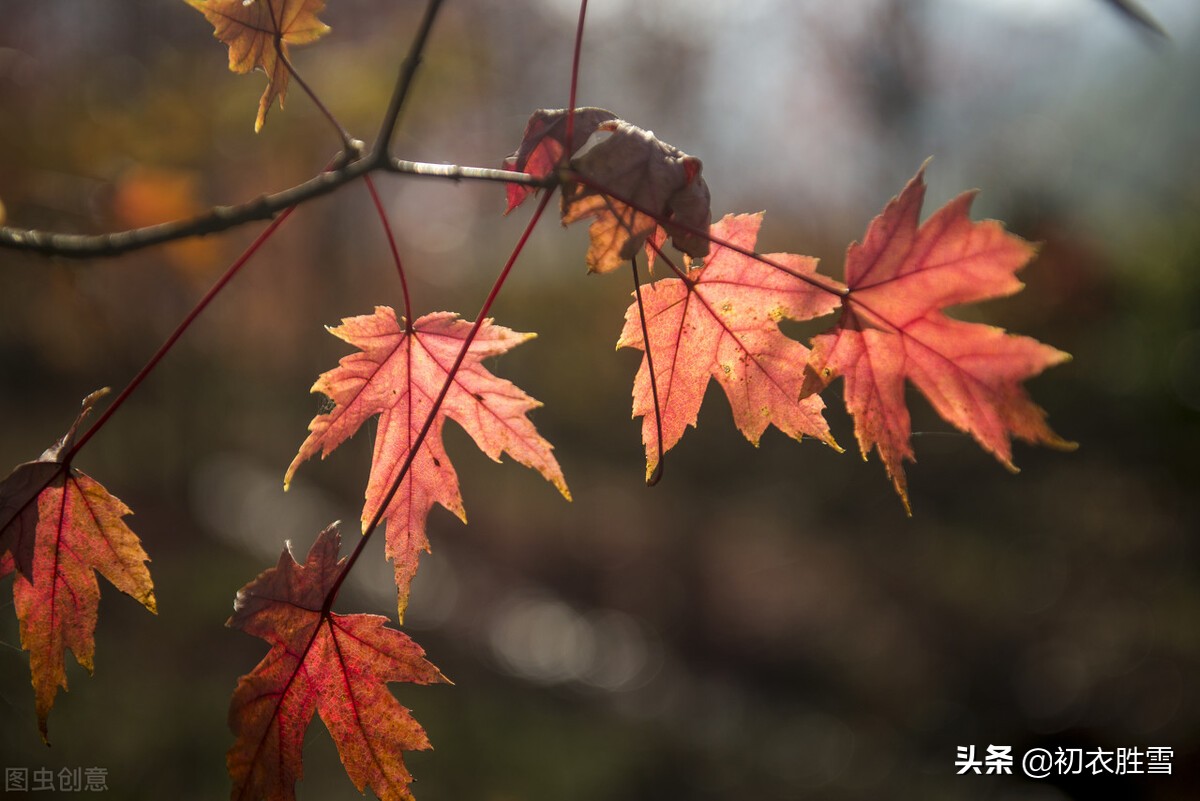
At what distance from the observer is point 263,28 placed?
896mm

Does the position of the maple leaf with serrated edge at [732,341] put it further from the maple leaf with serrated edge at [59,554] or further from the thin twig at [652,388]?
the maple leaf with serrated edge at [59,554]

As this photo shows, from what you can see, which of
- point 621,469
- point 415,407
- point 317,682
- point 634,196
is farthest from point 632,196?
point 621,469

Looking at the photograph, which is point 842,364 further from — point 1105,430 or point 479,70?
point 1105,430

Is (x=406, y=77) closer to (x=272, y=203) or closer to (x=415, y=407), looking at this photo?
(x=272, y=203)

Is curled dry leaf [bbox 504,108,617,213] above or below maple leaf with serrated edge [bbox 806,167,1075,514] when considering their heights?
above

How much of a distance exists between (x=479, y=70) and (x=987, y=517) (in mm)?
5743

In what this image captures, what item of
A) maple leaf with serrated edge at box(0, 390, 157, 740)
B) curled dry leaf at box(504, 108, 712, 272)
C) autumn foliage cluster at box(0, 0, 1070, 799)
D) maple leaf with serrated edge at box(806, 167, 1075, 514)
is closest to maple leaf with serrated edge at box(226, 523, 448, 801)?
autumn foliage cluster at box(0, 0, 1070, 799)

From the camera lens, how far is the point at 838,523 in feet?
25.6

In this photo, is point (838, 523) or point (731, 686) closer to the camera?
point (731, 686)

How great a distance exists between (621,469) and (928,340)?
908 centimetres

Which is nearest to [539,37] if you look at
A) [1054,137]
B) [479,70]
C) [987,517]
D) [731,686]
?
[1054,137]

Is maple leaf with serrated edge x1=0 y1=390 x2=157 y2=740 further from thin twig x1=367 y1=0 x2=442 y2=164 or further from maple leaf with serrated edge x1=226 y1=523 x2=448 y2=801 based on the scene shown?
thin twig x1=367 y1=0 x2=442 y2=164

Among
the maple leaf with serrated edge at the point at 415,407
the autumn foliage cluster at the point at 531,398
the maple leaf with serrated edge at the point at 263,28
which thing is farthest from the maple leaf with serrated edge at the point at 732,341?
the maple leaf with serrated edge at the point at 263,28

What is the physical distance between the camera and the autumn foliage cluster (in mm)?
695
